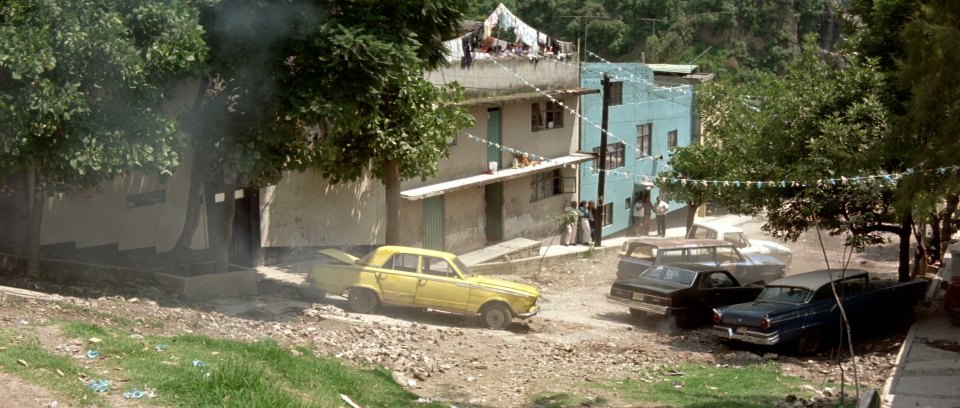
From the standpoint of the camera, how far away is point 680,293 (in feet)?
63.2

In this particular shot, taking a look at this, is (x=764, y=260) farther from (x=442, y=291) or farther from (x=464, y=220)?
(x=442, y=291)

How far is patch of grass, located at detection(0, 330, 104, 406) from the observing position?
905cm

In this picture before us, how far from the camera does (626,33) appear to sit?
212 ft

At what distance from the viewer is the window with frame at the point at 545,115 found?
31969mm

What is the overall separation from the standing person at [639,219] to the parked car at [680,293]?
666 inches

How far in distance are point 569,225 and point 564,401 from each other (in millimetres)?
18712

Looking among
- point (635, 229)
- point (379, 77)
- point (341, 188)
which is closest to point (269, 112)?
point (379, 77)

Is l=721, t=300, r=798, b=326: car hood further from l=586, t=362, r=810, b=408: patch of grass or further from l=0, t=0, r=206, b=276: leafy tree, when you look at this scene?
l=0, t=0, r=206, b=276: leafy tree

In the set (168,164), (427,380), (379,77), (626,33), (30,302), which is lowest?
(427,380)

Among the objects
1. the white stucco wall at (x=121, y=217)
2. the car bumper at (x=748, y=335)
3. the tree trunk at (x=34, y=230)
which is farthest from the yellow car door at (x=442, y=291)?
the tree trunk at (x=34, y=230)

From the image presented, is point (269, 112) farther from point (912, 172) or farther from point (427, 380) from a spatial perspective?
point (912, 172)

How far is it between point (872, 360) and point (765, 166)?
5.10m

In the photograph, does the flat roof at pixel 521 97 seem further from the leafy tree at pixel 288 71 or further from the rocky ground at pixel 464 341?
the rocky ground at pixel 464 341

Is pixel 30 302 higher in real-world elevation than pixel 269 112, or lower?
lower
